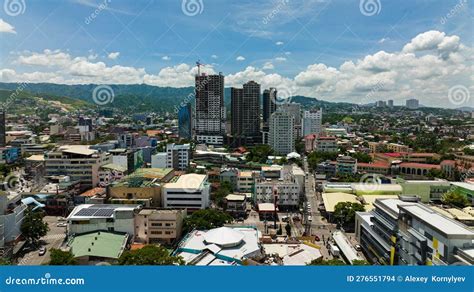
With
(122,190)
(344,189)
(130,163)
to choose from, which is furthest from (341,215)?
(130,163)

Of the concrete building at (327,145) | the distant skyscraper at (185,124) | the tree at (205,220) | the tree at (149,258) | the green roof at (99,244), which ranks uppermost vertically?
the distant skyscraper at (185,124)

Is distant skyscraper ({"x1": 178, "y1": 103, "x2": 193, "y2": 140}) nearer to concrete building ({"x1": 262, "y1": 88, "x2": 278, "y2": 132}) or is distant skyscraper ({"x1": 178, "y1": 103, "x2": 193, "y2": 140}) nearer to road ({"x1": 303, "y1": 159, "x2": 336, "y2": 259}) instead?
concrete building ({"x1": 262, "y1": 88, "x2": 278, "y2": 132})

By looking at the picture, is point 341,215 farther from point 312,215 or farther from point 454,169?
point 454,169

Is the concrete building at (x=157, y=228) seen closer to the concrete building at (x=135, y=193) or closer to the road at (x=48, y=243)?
the concrete building at (x=135, y=193)

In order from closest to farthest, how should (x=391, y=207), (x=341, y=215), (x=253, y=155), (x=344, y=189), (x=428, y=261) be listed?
1. (x=428, y=261)
2. (x=391, y=207)
3. (x=341, y=215)
4. (x=344, y=189)
5. (x=253, y=155)

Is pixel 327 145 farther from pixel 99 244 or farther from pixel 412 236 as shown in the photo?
pixel 99 244

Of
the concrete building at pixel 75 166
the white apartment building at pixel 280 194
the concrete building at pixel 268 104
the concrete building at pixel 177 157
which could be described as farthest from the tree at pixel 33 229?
the concrete building at pixel 268 104
